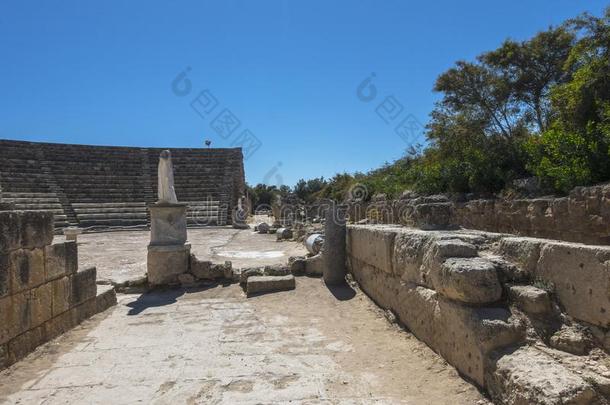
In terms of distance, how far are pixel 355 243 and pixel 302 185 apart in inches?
1924

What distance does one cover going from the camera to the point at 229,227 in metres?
24.1

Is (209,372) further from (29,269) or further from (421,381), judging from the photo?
(29,269)

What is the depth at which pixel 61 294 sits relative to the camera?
17.9ft

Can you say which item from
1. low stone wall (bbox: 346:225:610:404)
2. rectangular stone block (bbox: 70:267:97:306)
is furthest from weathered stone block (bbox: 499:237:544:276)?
rectangular stone block (bbox: 70:267:97:306)

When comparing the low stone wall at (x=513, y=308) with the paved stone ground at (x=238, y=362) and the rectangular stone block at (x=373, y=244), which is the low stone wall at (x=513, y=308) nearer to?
the paved stone ground at (x=238, y=362)

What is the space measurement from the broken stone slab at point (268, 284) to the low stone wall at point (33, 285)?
2.59 metres

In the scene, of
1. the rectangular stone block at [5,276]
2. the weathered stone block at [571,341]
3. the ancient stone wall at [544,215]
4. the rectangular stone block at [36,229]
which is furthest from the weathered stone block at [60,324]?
the weathered stone block at [571,341]

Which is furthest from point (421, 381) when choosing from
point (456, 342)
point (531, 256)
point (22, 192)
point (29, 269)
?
point (22, 192)

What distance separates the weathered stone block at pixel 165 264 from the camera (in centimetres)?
834

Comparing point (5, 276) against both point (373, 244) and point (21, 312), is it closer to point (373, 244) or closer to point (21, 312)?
point (21, 312)

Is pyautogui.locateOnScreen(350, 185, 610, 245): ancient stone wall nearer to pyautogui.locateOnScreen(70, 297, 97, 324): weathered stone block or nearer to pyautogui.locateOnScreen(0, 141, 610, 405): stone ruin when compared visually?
pyautogui.locateOnScreen(0, 141, 610, 405): stone ruin

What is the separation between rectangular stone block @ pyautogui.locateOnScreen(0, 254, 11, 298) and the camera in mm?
4293

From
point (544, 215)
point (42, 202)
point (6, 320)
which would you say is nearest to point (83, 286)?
point (6, 320)

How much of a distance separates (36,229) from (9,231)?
0.47m
